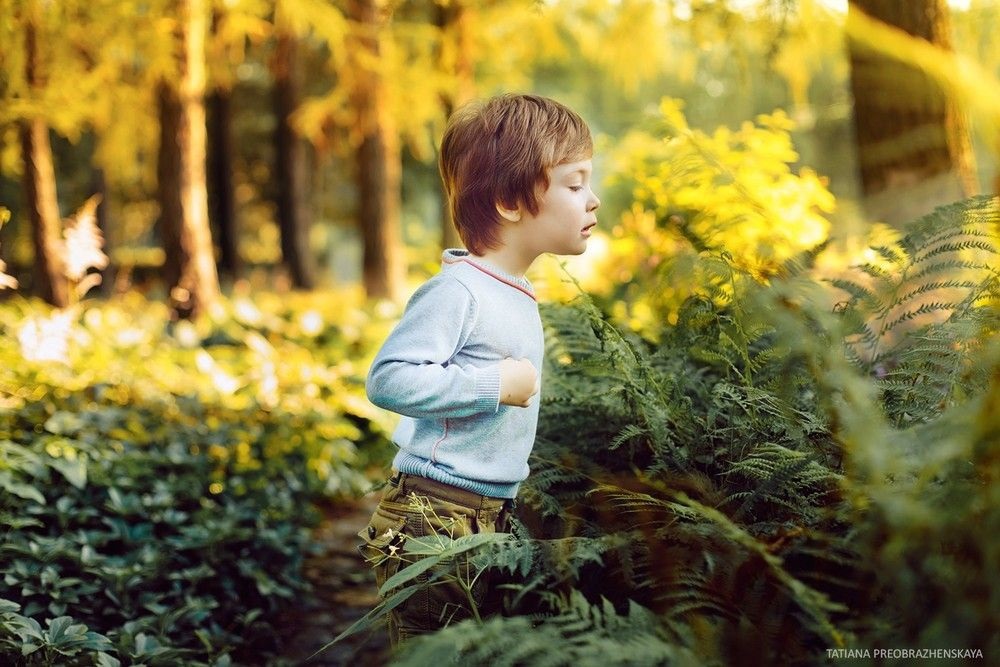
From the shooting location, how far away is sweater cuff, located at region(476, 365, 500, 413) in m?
1.84

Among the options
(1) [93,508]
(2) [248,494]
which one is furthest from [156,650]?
(2) [248,494]

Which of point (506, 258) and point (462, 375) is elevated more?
point (506, 258)

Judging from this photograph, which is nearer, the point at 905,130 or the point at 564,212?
the point at 564,212

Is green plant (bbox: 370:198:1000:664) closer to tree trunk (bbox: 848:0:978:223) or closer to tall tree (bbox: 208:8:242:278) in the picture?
tree trunk (bbox: 848:0:978:223)

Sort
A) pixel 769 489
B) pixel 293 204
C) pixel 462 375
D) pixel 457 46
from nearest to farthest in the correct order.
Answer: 1. pixel 769 489
2. pixel 462 375
3. pixel 457 46
4. pixel 293 204

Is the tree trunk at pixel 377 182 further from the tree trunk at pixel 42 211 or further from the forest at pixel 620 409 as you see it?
the tree trunk at pixel 42 211

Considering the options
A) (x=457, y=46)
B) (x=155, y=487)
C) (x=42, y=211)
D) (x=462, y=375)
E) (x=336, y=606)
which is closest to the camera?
(x=462, y=375)

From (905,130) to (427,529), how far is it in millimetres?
3664

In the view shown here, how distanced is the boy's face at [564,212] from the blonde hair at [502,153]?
0.06 ft

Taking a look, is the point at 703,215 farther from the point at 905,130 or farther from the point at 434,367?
the point at 905,130

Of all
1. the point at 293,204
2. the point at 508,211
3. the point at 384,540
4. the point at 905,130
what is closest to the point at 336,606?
the point at 384,540

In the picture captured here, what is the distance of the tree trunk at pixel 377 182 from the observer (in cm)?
1021

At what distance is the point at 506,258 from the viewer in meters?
2.03

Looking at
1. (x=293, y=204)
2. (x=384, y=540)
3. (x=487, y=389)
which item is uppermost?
(x=293, y=204)
